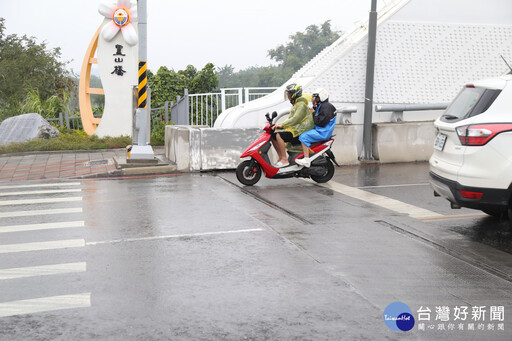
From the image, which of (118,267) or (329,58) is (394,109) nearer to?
(329,58)

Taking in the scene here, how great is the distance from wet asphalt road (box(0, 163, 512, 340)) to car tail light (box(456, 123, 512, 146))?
1.15m

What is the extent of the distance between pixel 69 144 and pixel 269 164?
1030 cm

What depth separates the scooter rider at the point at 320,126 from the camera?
37.7 feet

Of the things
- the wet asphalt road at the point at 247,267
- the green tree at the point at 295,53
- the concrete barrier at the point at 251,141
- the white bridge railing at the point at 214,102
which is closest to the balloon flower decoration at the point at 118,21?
the white bridge railing at the point at 214,102

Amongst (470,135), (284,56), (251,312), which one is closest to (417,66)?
(470,135)

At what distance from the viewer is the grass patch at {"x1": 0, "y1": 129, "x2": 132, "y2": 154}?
18.4 m

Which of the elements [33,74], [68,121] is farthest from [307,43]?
[68,121]

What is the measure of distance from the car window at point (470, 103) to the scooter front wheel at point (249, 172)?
456 centimetres

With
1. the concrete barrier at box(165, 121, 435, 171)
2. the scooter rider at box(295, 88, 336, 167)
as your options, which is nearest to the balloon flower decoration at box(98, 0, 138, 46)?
the concrete barrier at box(165, 121, 435, 171)

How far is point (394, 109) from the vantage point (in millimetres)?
15375

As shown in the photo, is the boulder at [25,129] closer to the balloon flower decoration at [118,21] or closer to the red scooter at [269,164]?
the balloon flower decoration at [118,21]

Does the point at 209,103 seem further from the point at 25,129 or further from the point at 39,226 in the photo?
the point at 39,226

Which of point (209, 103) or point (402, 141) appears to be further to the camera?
point (209, 103)

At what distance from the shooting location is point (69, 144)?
64.5 feet
